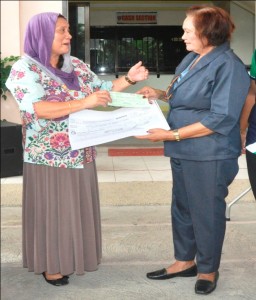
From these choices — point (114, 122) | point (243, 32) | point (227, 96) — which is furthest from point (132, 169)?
point (243, 32)

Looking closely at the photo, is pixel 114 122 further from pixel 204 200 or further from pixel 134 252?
pixel 134 252

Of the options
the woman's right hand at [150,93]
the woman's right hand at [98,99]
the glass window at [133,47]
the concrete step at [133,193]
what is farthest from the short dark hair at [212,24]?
the glass window at [133,47]

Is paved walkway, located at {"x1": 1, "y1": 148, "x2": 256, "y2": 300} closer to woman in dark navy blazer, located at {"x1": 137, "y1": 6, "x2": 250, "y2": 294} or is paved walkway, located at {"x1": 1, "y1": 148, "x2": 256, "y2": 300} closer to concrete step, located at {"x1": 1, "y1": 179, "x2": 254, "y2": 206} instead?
concrete step, located at {"x1": 1, "y1": 179, "x2": 254, "y2": 206}

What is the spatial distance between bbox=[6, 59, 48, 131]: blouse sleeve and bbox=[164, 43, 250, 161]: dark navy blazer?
680mm

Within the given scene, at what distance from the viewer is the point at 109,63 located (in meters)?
15.5

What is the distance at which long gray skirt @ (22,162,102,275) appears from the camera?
292 centimetres

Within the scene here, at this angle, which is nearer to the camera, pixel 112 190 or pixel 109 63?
pixel 112 190

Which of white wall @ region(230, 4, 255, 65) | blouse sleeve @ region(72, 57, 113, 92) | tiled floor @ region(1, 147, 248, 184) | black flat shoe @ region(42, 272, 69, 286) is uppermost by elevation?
white wall @ region(230, 4, 255, 65)

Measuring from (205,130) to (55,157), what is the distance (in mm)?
796

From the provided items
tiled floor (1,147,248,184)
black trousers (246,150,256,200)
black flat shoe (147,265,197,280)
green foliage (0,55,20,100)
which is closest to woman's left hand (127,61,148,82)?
black trousers (246,150,256,200)

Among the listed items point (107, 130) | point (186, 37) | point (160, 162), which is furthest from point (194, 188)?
point (160, 162)

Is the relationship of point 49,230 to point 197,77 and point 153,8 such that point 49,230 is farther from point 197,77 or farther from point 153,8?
point 153,8

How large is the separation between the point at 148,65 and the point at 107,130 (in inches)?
521

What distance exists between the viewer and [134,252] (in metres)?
3.66
